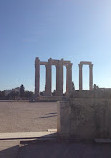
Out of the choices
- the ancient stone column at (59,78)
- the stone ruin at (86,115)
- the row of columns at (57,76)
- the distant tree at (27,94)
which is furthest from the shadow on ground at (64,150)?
the distant tree at (27,94)

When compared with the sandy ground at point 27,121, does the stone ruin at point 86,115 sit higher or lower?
higher

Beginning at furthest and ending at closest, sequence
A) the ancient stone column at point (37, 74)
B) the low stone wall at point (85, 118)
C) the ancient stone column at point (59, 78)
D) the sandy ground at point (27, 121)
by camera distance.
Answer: the ancient stone column at point (59, 78) < the ancient stone column at point (37, 74) < the sandy ground at point (27, 121) < the low stone wall at point (85, 118)

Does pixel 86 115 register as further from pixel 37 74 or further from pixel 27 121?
pixel 37 74

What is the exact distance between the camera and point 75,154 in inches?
289

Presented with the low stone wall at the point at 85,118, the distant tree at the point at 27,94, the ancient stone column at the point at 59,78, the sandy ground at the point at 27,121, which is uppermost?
the ancient stone column at the point at 59,78

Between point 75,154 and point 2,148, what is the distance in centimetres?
206

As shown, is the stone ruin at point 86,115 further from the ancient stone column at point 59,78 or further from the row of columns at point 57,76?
the ancient stone column at point 59,78

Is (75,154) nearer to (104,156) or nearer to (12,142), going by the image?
(104,156)

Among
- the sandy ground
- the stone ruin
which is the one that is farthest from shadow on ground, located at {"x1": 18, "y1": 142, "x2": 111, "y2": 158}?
the sandy ground

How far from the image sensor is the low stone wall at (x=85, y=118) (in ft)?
30.6

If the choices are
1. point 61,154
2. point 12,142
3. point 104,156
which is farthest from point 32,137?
point 104,156

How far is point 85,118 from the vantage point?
9.46 metres

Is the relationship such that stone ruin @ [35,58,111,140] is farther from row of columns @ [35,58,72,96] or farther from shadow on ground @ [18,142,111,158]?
row of columns @ [35,58,72,96]

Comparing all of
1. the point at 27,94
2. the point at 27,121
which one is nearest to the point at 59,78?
the point at 27,94
